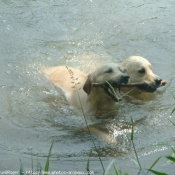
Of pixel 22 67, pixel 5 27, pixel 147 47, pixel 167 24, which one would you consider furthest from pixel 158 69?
pixel 5 27

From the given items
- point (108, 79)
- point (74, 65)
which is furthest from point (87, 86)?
point (74, 65)

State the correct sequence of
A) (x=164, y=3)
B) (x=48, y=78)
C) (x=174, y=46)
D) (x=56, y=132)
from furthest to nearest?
(x=164, y=3) < (x=174, y=46) < (x=48, y=78) < (x=56, y=132)

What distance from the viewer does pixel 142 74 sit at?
241 inches

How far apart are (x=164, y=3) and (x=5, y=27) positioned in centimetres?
339

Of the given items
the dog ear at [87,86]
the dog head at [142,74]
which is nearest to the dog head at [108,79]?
the dog ear at [87,86]

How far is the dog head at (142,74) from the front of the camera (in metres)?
6.05

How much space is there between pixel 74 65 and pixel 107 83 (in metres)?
2.17

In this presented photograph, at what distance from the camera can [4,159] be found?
462 centimetres

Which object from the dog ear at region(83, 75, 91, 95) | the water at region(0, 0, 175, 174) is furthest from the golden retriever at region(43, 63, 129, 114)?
the water at region(0, 0, 175, 174)

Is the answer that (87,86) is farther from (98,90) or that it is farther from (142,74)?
(142,74)

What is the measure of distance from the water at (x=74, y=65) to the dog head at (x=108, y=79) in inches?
16.1

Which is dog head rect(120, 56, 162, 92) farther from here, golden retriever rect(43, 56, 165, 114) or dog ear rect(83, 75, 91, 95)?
dog ear rect(83, 75, 91, 95)

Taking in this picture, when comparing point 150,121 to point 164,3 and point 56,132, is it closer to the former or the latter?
point 56,132

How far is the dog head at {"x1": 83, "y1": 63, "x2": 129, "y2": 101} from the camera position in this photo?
5578mm
